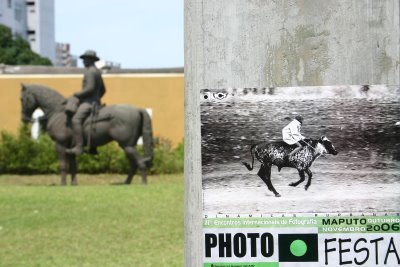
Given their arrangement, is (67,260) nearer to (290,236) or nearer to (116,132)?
(290,236)

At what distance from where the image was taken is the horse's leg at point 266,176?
2713 millimetres

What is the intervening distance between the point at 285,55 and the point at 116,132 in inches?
640

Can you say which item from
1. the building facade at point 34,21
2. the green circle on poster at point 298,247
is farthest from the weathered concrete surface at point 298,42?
the building facade at point 34,21

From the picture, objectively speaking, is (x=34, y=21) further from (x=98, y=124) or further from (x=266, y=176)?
(x=266, y=176)

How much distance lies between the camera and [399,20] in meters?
2.74

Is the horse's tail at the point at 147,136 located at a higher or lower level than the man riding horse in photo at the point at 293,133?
lower

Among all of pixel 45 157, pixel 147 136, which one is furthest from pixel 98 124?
pixel 45 157

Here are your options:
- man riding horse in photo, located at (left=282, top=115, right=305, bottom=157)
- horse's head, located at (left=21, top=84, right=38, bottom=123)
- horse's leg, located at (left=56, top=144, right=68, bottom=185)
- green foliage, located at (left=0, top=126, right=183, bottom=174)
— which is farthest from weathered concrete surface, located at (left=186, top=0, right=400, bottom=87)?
green foliage, located at (left=0, top=126, right=183, bottom=174)

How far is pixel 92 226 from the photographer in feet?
37.5

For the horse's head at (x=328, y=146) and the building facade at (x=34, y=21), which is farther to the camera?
the building facade at (x=34, y=21)

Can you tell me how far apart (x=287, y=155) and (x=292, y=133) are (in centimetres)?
7

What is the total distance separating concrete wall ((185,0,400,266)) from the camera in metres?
2.74

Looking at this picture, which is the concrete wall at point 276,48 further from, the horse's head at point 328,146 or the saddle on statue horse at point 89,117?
the saddle on statue horse at point 89,117

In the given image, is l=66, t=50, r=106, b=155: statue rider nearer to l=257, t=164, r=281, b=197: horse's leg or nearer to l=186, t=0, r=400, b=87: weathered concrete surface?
l=186, t=0, r=400, b=87: weathered concrete surface
